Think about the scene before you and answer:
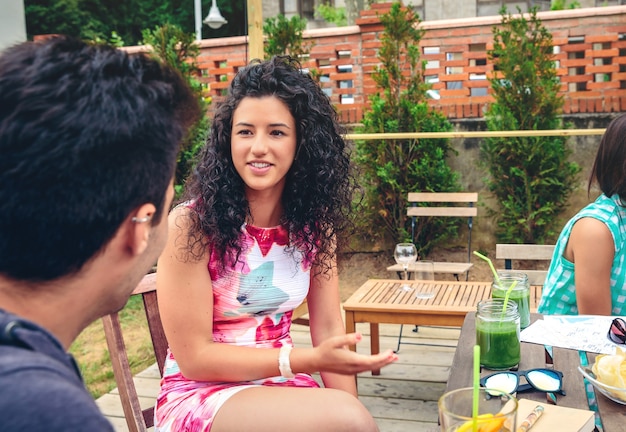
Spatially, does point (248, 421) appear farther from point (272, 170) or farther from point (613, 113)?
point (613, 113)

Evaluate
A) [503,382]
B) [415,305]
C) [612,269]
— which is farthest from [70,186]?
[415,305]

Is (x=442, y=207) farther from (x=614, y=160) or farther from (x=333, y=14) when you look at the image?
(x=333, y=14)

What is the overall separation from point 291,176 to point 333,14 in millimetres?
16748

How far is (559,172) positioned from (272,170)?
438 cm

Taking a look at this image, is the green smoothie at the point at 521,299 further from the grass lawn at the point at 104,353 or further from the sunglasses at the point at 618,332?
the grass lawn at the point at 104,353

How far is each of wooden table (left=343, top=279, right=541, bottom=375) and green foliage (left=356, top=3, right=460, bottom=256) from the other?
2272 millimetres

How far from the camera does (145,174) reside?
0.76 meters

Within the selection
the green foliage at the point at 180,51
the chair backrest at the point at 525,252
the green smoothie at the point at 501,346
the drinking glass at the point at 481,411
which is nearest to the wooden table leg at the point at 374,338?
the chair backrest at the point at 525,252

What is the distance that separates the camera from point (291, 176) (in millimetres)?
1862

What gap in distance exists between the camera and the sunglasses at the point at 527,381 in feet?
4.30

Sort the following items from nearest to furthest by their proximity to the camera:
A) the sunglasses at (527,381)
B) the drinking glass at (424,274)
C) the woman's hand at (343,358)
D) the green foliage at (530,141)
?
1. the woman's hand at (343,358)
2. the sunglasses at (527,381)
3. the drinking glass at (424,274)
4. the green foliage at (530,141)

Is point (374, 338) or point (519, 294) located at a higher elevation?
point (519, 294)

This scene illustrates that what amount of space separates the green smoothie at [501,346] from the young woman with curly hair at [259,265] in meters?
0.33

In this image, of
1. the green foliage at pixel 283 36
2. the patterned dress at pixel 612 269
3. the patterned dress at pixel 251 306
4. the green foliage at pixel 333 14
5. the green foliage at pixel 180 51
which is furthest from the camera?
the green foliage at pixel 333 14
